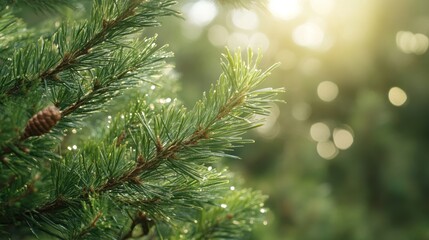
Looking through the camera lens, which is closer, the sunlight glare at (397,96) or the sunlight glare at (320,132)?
the sunlight glare at (397,96)

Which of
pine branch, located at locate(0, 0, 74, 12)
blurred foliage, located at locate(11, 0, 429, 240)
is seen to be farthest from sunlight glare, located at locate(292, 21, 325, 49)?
pine branch, located at locate(0, 0, 74, 12)

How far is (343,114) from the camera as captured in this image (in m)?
6.43

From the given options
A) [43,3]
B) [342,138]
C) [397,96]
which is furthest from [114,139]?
[342,138]

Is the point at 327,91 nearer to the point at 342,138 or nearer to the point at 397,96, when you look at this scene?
the point at 342,138

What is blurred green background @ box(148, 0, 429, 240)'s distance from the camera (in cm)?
488

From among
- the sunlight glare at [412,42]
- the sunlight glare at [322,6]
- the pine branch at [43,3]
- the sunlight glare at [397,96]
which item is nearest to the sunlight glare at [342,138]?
the sunlight glare at [397,96]

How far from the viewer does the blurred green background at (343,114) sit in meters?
4.88

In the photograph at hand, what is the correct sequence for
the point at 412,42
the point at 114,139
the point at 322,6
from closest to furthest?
the point at 114,139 → the point at 412,42 → the point at 322,6

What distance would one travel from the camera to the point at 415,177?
549 cm

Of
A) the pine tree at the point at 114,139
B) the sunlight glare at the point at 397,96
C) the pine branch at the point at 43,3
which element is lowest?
the pine tree at the point at 114,139

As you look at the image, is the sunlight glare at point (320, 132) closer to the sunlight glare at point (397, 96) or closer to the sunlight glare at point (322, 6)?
the sunlight glare at point (397, 96)

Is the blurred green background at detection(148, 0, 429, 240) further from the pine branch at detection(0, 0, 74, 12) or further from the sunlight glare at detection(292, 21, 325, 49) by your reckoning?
the pine branch at detection(0, 0, 74, 12)

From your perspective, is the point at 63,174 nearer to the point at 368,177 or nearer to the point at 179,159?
the point at 179,159

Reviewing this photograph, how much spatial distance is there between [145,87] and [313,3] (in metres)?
5.98
